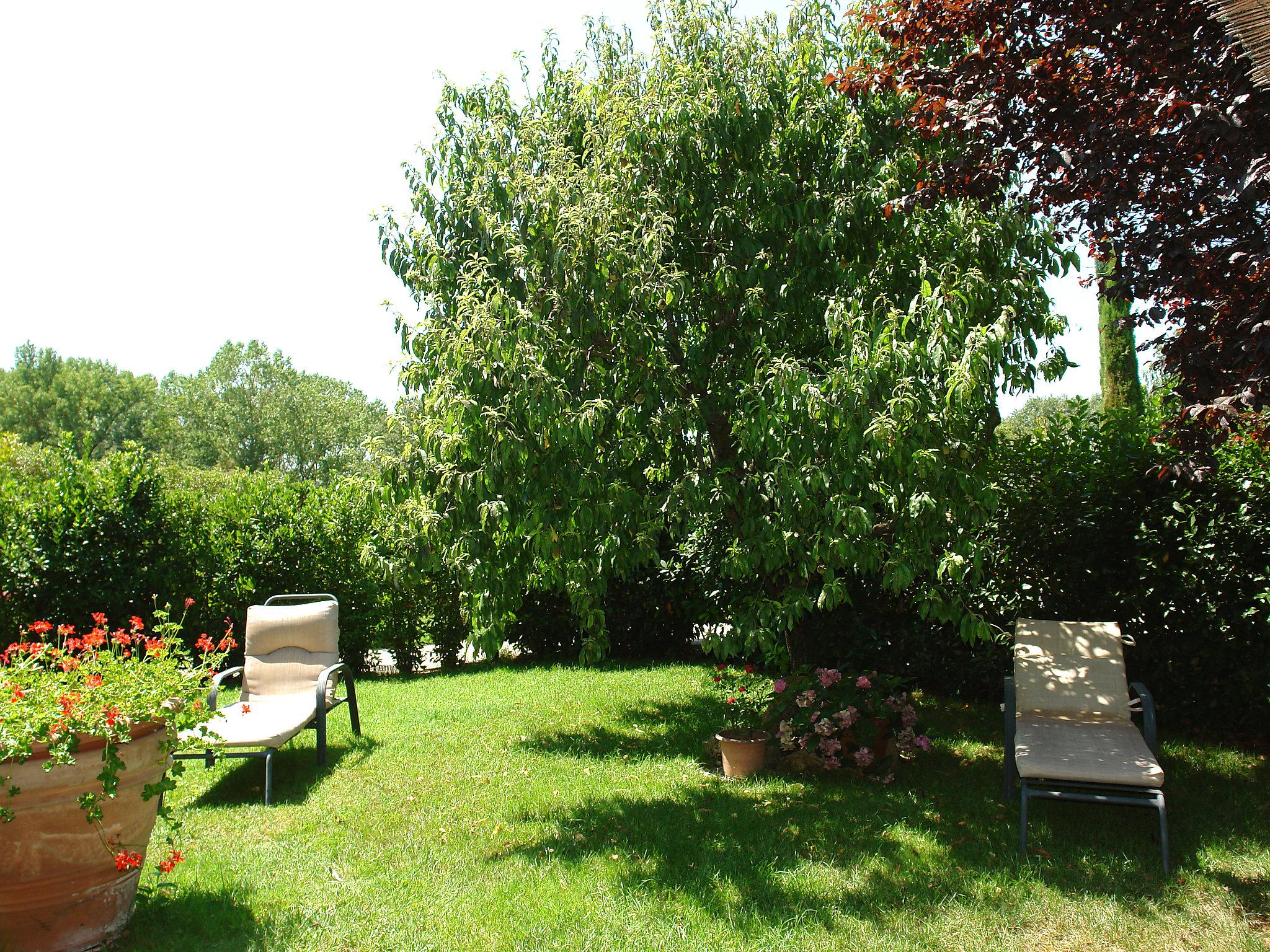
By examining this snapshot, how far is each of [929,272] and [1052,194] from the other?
791mm

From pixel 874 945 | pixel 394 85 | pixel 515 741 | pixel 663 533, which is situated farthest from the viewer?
pixel 663 533

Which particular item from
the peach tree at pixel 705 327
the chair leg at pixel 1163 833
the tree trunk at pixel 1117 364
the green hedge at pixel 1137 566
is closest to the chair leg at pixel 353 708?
the peach tree at pixel 705 327

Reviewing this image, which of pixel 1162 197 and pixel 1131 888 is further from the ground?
pixel 1162 197

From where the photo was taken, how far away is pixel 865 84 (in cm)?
502

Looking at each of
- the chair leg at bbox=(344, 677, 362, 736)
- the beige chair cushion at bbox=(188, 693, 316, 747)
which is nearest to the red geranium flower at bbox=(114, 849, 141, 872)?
the beige chair cushion at bbox=(188, 693, 316, 747)

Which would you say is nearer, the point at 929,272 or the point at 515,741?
the point at 929,272

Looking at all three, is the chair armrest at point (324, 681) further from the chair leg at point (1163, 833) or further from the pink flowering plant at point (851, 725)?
the chair leg at point (1163, 833)

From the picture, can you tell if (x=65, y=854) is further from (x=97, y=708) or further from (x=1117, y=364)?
(x=1117, y=364)

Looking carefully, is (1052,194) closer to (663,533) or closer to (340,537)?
(663,533)

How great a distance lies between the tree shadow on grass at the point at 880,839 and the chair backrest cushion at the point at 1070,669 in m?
0.58

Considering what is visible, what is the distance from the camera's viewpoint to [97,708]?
316cm

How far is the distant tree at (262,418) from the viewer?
156 feet

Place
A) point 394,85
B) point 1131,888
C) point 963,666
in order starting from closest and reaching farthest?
point 1131,888 → point 394,85 → point 963,666

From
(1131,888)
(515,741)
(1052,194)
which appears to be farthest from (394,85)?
(1131,888)
